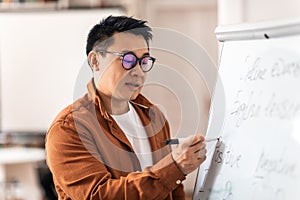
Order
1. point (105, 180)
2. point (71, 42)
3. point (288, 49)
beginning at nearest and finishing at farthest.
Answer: point (288, 49), point (105, 180), point (71, 42)

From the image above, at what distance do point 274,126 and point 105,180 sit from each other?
18.7 inches

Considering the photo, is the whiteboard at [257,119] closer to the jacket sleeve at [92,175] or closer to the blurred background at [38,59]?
the jacket sleeve at [92,175]

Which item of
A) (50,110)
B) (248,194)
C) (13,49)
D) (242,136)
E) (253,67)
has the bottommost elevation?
(50,110)

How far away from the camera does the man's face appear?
1751 mm

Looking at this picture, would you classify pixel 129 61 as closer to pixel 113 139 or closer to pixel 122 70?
pixel 122 70

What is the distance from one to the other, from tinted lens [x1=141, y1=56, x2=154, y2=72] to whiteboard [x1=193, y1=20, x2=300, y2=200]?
264mm

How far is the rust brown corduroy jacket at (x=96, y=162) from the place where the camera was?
1.70 meters

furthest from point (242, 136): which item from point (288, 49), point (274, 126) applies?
point (288, 49)

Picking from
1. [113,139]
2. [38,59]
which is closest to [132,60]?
[113,139]

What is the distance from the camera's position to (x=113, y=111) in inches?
72.6

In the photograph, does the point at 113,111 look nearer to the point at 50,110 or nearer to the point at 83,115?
the point at 83,115

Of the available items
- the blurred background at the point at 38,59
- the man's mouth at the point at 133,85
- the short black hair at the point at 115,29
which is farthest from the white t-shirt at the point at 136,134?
the blurred background at the point at 38,59

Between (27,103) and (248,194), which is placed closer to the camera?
(248,194)

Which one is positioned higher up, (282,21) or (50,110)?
(282,21)
